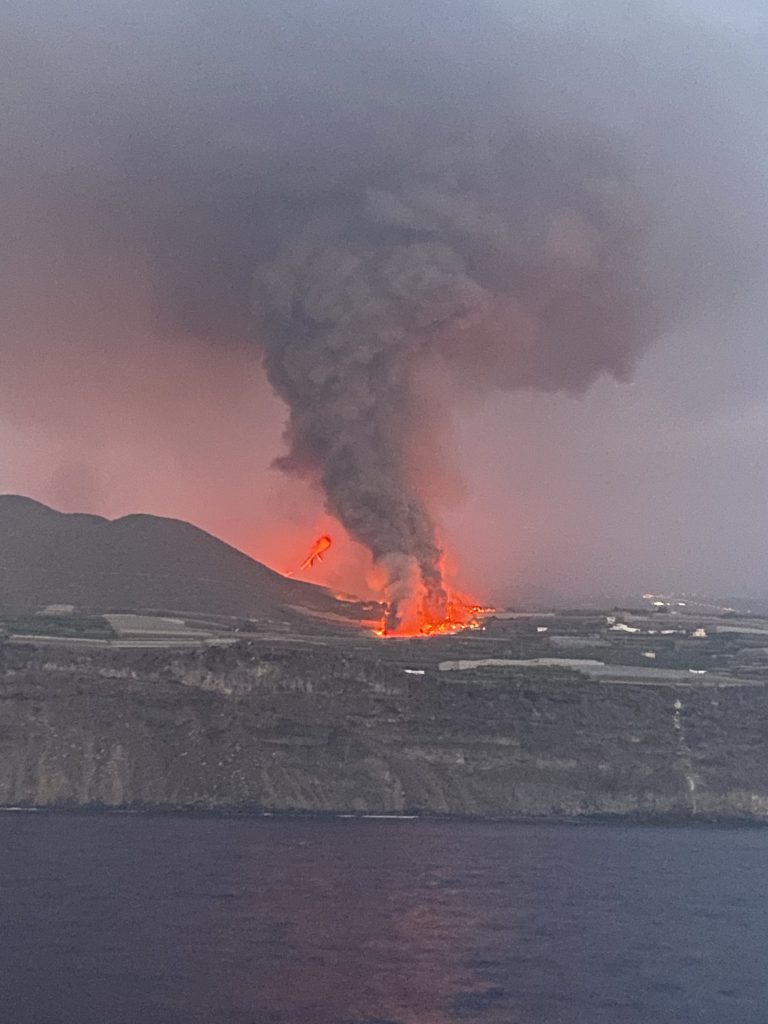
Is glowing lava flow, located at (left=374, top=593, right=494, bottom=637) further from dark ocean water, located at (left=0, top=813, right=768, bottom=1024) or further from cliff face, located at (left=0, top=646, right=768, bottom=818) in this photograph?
dark ocean water, located at (left=0, top=813, right=768, bottom=1024)

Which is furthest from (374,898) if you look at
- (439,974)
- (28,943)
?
(28,943)

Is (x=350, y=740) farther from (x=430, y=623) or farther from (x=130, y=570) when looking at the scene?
(x=130, y=570)

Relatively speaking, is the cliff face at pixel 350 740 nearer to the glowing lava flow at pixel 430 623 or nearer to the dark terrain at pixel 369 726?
the dark terrain at pixel 369 726

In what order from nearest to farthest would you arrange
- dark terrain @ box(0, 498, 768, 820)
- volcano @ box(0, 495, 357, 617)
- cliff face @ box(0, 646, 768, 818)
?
cliff face @ box(0, 646, 768, 818), dark terrain @ box(0, 498, 768, 820), volcano @ box(0, 495, 357, 617)

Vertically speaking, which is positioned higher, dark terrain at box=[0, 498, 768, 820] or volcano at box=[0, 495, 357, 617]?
volcano at box=[0, 495, 357, 617]

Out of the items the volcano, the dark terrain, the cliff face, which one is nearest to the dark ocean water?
the cliff face

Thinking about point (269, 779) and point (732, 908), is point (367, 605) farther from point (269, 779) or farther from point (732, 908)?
point (732, 908)

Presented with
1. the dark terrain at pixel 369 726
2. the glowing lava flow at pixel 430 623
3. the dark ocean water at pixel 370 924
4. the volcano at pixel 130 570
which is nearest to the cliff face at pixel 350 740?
the dark terrain at pixel 369 726
